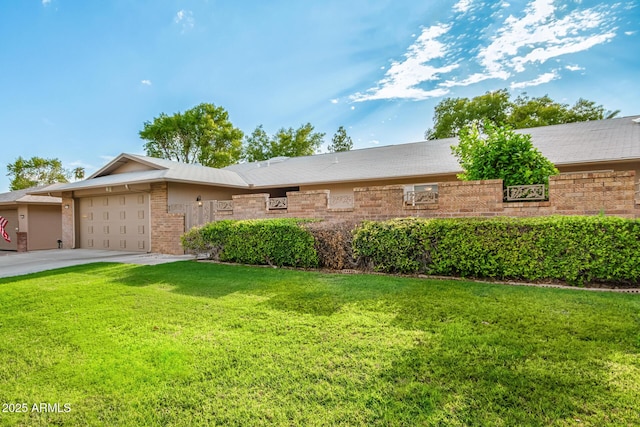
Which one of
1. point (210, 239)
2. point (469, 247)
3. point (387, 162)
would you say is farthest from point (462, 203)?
point (210, 239)

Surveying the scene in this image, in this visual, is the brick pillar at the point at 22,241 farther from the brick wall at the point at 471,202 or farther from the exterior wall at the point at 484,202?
the exterior wall at the point at 484,202

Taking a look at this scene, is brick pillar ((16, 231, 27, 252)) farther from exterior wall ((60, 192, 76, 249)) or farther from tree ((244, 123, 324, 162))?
tree ((244, 123, 324, 162))

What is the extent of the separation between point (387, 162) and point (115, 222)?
1261 centimetres

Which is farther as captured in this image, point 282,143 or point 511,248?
point 282,143

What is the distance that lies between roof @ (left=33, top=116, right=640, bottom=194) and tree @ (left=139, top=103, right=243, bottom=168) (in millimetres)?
16765

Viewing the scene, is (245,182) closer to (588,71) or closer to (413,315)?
(413,315)

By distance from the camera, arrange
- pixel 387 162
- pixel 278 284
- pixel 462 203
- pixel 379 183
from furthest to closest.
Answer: pixel 387 162, pixel 379 183, pixel 462 203, pixel 278 284

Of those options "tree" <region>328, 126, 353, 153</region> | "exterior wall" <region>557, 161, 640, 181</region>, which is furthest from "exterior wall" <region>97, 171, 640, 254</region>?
"tree" <region>328, 126, 353, 153</region>

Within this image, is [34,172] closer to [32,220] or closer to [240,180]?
[32,220]

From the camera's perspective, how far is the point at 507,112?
79.6 ft

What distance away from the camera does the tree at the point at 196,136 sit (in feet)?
104

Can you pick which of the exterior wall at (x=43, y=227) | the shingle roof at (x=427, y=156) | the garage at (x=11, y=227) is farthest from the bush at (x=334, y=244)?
the garage at (x=11, y=227)

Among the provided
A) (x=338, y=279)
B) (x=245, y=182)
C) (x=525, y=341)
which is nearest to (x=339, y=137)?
(x=245, y=182)

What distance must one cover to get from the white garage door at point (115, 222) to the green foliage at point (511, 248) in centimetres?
1015
